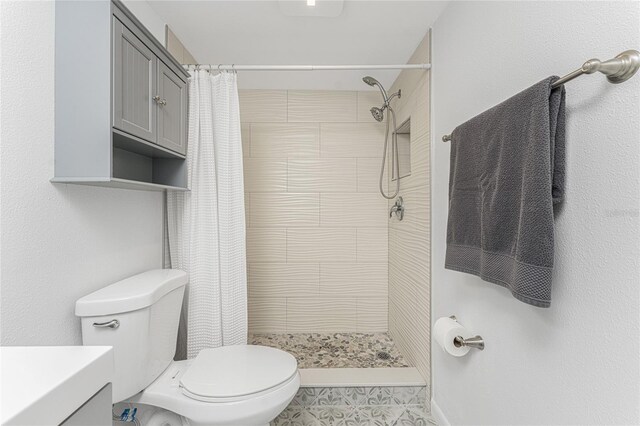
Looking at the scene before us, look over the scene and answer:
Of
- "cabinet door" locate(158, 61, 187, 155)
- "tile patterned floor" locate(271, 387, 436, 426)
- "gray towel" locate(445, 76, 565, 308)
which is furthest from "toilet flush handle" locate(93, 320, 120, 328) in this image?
"gray towel" locate(445, 76, 565, 308)

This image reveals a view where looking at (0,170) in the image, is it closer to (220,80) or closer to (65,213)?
(65,213)

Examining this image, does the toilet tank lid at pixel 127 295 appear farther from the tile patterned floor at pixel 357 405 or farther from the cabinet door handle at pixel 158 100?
the tile patterned floor at pixel 357 405

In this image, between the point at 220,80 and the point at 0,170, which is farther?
the point at 220,80

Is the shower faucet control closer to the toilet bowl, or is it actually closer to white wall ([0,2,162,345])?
the toilet bowl

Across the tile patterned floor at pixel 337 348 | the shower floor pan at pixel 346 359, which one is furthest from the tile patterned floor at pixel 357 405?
the tile patterned floor at pixel 337 348

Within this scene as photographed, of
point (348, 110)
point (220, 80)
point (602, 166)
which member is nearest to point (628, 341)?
point (602, 166)

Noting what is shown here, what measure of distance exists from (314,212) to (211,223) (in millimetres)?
1163

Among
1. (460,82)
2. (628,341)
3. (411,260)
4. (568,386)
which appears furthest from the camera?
(411,260)

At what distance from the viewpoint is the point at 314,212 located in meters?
2.86

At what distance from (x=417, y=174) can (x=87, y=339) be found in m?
1.85

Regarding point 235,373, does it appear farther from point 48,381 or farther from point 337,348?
point 337,348

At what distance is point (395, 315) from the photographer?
263cm

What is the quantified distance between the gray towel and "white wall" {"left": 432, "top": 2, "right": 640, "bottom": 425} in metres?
0.08

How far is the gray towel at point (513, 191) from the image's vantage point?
84 centimetres
